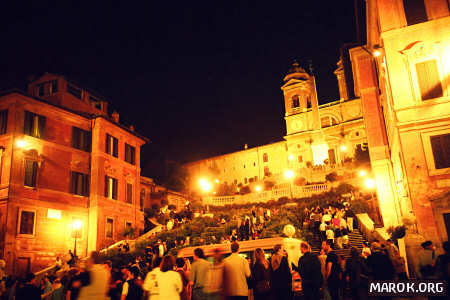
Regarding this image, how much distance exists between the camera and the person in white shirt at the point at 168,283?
6742 millimetres

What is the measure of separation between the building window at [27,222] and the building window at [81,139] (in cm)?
651

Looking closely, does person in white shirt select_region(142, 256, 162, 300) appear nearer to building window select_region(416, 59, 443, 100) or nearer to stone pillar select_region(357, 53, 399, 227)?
building window select_region(416, 59, 443, 100)

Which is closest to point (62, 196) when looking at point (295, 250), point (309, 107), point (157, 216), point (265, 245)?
point (157, 216)

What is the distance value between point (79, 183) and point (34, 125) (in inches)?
207

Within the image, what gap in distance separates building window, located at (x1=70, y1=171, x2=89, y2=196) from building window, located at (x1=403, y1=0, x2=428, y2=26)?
23.6m

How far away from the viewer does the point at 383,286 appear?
27.9ft

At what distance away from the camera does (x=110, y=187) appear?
30.9 meters

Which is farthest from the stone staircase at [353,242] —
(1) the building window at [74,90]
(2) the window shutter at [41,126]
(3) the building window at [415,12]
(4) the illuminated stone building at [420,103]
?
(1) the building window at [74,90]

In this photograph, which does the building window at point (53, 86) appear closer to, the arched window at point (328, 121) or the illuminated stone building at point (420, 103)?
the illuminated stone building at point (420, 103)

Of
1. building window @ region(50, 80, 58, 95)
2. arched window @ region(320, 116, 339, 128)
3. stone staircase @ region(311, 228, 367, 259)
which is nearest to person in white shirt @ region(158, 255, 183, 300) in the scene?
stone staircase @ region(311, 228, 367, 259)

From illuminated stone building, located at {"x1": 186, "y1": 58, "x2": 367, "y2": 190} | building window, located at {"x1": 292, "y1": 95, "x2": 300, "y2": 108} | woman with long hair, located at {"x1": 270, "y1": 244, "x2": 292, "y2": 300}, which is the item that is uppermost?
building window, located at {"x1": 292, "y1": 95, "x2": 300, "y2": 108}

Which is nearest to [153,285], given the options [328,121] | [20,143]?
[20,143]

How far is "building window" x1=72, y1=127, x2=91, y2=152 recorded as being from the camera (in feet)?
96.3

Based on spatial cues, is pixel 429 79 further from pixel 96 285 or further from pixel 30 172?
pixel 30 172
